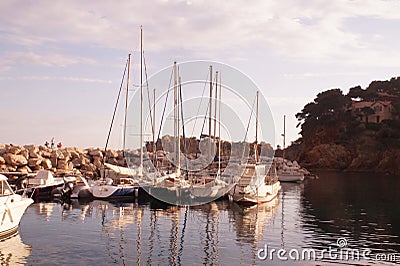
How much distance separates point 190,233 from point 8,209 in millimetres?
8702

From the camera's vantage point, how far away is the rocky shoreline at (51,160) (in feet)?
164

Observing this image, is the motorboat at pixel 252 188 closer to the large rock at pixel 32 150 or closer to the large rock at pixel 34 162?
the large rock at pixel 34 162

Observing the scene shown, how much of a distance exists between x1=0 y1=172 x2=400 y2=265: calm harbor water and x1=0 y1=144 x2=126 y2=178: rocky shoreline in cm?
1539

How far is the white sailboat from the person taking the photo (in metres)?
22.0

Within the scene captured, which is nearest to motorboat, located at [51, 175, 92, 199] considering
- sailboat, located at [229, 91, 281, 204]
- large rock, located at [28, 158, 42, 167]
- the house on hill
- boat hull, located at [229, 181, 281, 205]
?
boat hull, located at [229, 181, 281, 205]

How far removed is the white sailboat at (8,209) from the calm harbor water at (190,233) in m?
0.56

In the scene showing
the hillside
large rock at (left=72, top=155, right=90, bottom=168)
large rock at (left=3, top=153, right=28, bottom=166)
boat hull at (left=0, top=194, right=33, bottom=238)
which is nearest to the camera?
boat hull at (left=0, top=194, right=33, bottom=238)

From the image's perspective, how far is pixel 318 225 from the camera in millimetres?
30266

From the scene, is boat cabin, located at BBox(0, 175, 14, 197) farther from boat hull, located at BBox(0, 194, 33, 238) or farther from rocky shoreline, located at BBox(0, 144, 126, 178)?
rocky shoreline, located at BBox(0, 144, 126, 178)

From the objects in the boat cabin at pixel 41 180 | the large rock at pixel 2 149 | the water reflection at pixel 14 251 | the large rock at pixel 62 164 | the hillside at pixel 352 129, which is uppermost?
the hillside at pixel 352 129

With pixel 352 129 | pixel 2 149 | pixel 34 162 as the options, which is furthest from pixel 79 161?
pixel 352 129

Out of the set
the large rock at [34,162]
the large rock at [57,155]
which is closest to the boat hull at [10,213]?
the large rock at [34,162]

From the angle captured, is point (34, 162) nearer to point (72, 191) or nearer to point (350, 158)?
point (72, 191)

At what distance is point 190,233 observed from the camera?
85.5ft
